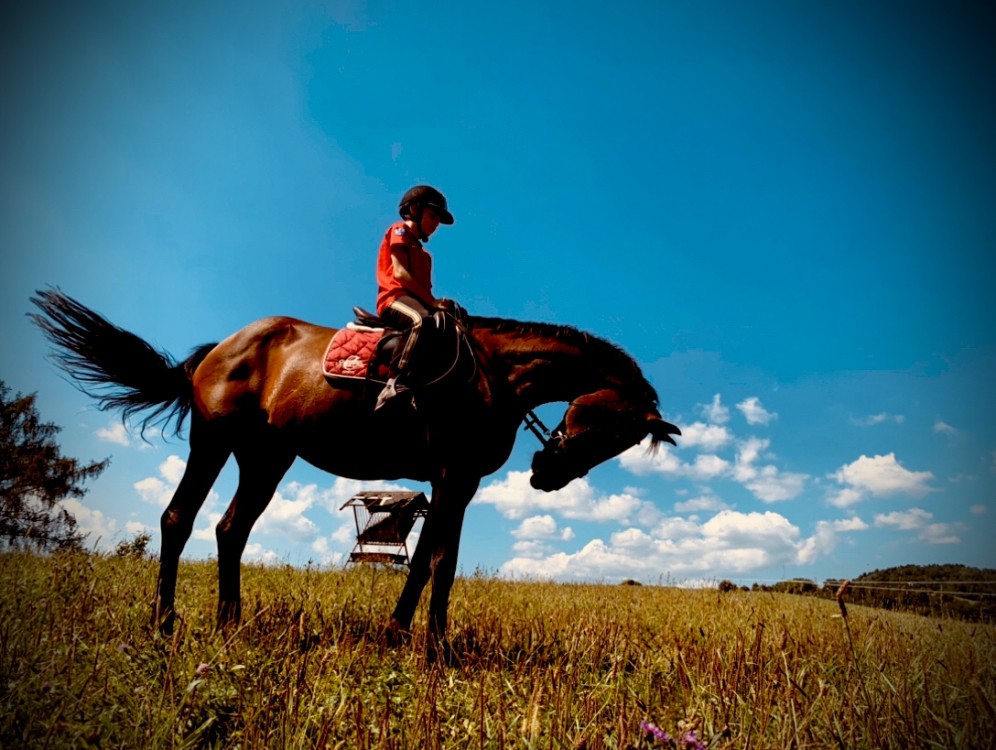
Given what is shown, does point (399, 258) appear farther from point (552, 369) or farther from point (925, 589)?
point (925, 589)

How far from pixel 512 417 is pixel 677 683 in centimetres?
223

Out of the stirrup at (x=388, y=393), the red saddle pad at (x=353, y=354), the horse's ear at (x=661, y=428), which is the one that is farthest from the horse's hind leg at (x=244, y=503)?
the horse's ear at (x=661, y=428)

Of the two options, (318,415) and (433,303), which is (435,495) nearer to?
(318,415)

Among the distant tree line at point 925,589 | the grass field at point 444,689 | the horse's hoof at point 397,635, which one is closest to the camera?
the grass field at point 444,689

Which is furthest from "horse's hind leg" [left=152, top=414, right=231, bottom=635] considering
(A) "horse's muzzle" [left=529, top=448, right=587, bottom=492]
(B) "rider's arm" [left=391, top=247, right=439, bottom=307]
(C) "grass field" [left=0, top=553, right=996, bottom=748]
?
(A) "horse's muzzle" [left=529, top=448, right=587, bottom=492]

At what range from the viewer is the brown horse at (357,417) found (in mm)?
4129

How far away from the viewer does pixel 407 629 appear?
3941 mm

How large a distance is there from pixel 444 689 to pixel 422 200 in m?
3.89

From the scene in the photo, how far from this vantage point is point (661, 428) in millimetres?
4148

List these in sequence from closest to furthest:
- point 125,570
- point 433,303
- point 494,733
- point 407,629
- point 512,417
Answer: point 494,733
point 407,629
point 512,417
point 433,303
point 125,570

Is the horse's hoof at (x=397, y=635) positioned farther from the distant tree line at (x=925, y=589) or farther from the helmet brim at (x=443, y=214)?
the distant tree line at (x=925, y=589)

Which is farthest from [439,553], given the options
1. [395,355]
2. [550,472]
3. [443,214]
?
[443,214]

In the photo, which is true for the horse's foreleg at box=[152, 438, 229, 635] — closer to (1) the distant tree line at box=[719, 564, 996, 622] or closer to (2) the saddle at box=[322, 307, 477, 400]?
(2) the saddle at box=[322, 307, 477, 400]

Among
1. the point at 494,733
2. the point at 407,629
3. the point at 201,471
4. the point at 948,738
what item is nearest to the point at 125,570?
the point at 201,471
